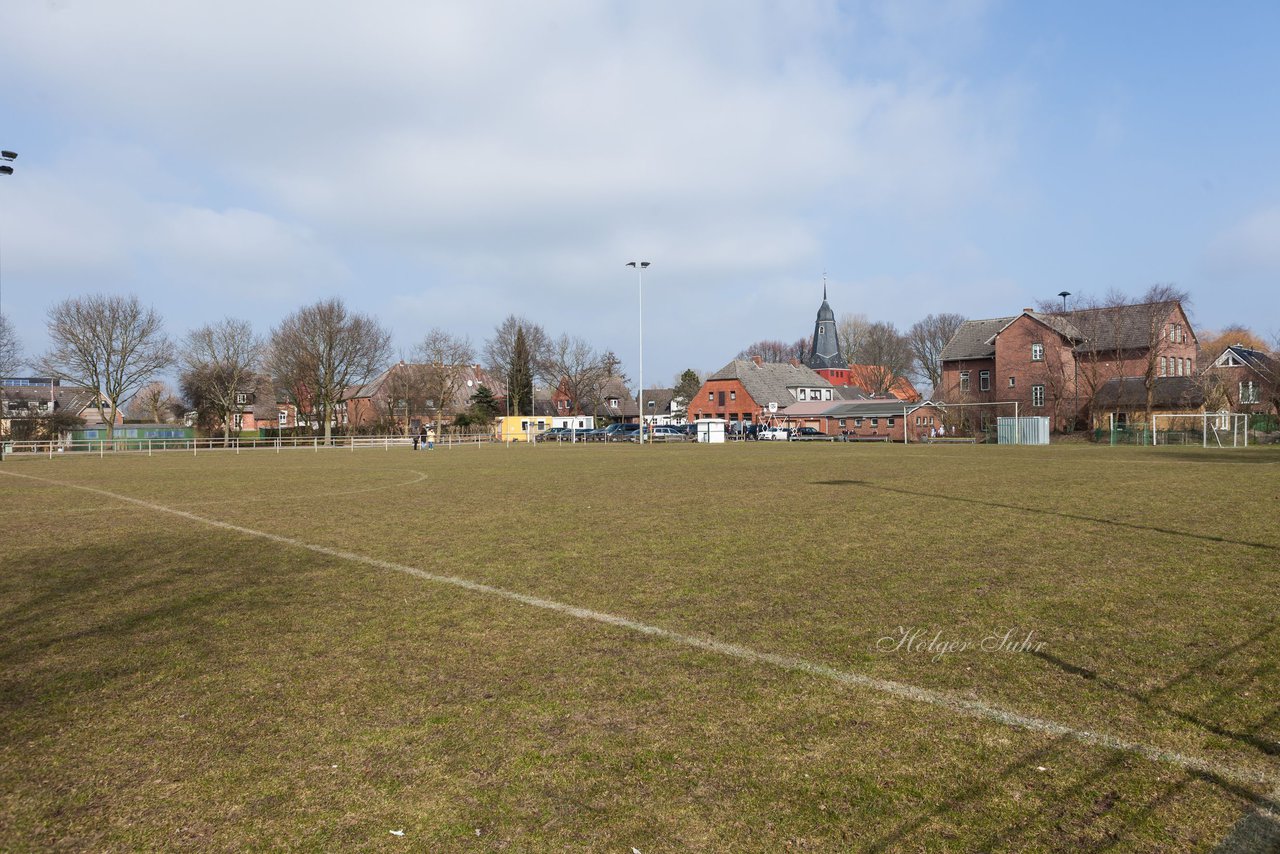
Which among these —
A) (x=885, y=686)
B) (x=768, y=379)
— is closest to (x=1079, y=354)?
(x=768, y=379)

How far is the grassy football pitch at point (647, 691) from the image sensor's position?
3912 mm

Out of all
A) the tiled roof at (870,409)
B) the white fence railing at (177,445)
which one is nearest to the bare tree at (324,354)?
the white fence railing at (177,445)

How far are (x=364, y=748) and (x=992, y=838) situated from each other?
3.47 m

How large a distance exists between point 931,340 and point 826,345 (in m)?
19.5

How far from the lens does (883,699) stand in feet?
17.9

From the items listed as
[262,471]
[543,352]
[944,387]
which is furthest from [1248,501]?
[543,352]

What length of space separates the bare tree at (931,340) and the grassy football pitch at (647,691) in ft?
350

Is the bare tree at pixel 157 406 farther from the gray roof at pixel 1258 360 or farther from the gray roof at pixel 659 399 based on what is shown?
the gray roof at pixel 1258 360

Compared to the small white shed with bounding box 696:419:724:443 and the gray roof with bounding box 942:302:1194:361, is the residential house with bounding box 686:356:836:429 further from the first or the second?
the gray roof with bounding box 942:302:1194:361

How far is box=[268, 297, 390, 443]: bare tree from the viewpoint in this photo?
78.1m

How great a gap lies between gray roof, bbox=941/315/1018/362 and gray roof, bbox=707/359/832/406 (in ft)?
92.5

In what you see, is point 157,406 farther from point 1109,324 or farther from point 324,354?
point 1109,324

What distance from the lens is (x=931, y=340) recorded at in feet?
382

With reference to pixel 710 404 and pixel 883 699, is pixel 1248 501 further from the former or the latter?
pixel 710 404
